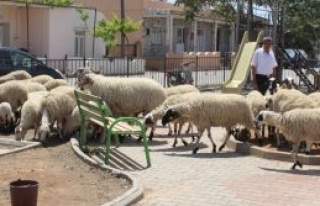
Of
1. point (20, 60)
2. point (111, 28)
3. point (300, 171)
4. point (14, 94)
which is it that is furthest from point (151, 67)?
point (300, 171)

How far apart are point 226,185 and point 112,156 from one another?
8.65 ft

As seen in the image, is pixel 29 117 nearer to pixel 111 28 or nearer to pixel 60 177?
pixel 60 177

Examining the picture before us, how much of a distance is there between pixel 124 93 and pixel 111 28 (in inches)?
1105

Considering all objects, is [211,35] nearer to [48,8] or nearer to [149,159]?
[48,8]

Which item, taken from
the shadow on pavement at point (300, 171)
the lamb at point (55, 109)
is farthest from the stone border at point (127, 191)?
the shadow on pavement at point (300, 171)

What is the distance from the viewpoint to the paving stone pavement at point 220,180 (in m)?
7.57

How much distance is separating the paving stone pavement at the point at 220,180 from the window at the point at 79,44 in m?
29.5

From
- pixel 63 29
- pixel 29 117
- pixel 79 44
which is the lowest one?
pixel 29 117

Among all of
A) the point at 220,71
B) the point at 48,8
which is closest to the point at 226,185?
the point at 220,71

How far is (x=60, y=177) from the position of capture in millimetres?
8648

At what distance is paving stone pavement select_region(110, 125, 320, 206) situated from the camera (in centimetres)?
757

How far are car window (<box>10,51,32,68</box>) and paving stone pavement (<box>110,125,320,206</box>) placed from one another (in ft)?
31.3

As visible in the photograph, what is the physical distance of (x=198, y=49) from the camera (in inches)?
2189

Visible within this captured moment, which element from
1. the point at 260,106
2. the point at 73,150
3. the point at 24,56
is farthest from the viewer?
the point at 24,56
